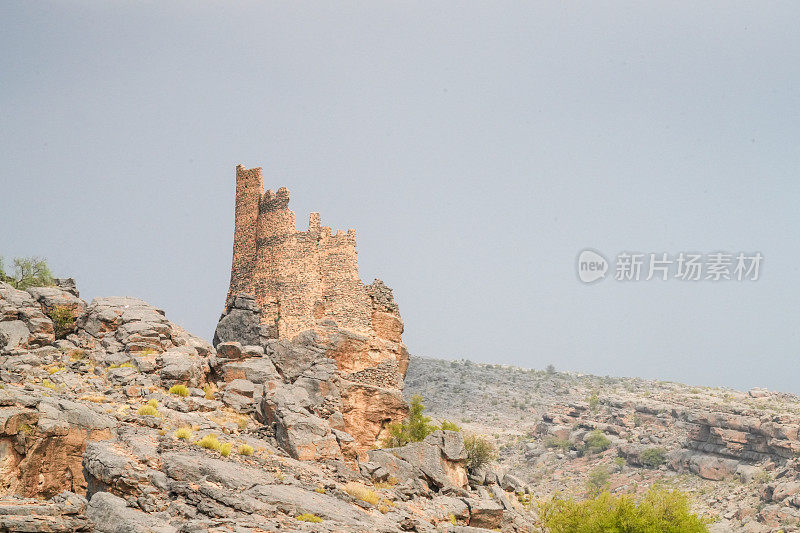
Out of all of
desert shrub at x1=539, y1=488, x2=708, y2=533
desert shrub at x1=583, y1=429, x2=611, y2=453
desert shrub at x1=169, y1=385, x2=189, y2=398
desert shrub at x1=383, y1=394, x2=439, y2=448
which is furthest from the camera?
desert shrub at x1=583, y1=429, x2=611, y2=453

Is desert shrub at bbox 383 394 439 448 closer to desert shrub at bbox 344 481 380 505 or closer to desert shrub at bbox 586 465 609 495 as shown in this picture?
desert shrub at bbox 344 481 380 505

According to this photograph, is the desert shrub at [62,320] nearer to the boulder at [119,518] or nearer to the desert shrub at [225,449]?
the desert shrub at [225,449]

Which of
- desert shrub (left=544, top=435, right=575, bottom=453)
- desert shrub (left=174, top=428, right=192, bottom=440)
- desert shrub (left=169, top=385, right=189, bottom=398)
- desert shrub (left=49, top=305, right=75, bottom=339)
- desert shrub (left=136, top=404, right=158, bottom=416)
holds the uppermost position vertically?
desert shrub (left=49, top=305, right=75, bottom=339)

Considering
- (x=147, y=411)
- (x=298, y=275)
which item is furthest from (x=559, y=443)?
(x=147, y=411)

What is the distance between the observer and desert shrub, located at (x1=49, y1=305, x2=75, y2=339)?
3550 centimetres

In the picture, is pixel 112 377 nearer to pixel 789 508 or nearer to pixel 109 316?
pixel 109 316

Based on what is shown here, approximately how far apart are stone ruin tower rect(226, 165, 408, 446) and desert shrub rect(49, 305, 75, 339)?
7.21m

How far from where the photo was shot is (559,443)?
104 metres

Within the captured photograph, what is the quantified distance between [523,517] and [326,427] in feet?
35.7

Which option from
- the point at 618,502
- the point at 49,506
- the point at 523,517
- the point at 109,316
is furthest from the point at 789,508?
the point at 49,506

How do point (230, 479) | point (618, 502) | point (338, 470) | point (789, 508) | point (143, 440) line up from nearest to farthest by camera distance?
point (230, 479)
point (143, 440)
point (338, 470)
point (618, 502)
point (789, 508)

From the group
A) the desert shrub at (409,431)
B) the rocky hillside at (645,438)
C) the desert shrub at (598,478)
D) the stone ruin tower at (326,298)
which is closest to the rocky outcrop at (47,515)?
the stone ruin tower at (326,298)

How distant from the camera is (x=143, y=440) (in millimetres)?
24656

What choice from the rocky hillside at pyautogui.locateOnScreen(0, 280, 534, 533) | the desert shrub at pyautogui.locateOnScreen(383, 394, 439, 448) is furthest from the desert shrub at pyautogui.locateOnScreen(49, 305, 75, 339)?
the desert shrub at pyautogui.locateOnScreen(383, 394, 439, 448)
